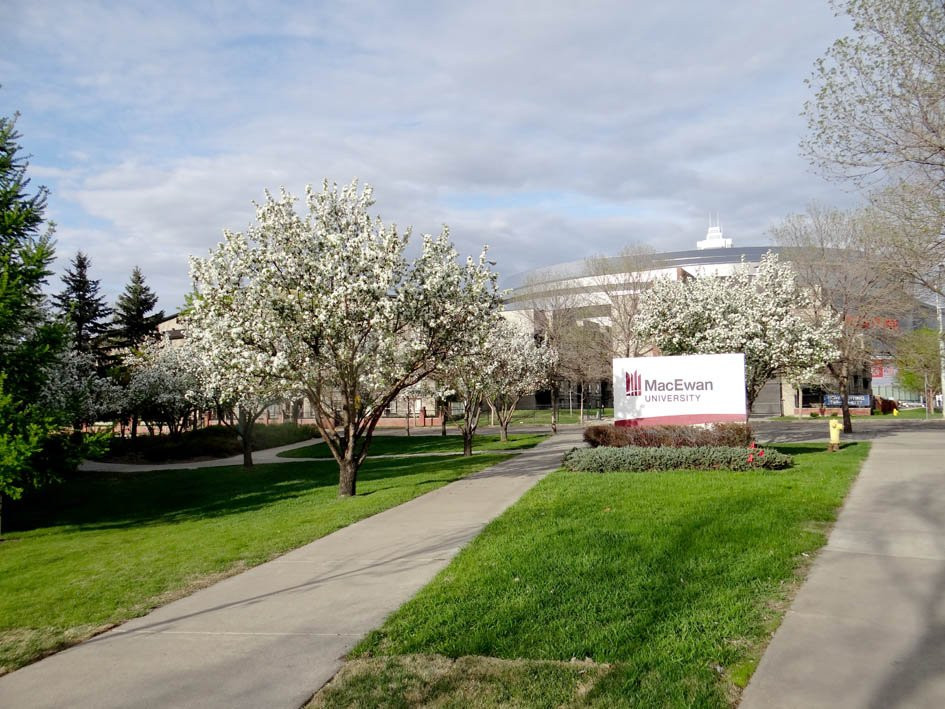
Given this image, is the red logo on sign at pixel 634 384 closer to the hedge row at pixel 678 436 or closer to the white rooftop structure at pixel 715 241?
the hedge row at pixel 678 436

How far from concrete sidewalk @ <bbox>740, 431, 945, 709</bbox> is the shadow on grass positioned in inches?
377

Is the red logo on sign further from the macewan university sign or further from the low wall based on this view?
the low wall

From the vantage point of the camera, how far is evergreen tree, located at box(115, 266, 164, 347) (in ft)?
159

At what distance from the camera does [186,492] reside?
19.5m

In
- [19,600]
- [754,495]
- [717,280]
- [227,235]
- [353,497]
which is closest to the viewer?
[19,600]

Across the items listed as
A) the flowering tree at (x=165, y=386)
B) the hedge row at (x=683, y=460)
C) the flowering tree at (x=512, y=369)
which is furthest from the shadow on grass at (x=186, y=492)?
the flowering tree at (x=165, y=386)

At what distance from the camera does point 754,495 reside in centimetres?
1045

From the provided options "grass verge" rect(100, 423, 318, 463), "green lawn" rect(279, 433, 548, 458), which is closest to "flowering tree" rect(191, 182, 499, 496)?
"green lawn" rect(279, 433, 548, 458)

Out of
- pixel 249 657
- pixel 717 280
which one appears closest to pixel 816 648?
pixel 249 657

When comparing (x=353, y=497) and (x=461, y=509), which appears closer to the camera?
(x=461, y=509)

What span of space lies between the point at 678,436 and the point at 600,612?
A: 11730mm

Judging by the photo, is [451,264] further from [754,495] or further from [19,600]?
[19,600]

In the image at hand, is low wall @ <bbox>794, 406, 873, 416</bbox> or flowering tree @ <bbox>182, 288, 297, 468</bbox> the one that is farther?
low wall @ <bbox>794, 406, 873, 416</bbox>

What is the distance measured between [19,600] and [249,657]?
4.28m
